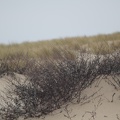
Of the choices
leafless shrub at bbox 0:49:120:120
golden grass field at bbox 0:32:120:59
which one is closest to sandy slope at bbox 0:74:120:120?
leafless shrub at bbox 0:49:120:120

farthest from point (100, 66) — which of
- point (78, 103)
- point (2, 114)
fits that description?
point (2, 114)

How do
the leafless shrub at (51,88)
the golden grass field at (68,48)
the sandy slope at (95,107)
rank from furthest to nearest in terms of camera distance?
the golden grass field at (68,48), the leafless shrub at (51,88), the sandy slope at (95,107)

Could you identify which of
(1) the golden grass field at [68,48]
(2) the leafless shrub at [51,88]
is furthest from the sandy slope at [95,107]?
(1) the golden grass field at [68,48]

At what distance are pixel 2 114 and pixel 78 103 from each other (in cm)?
106

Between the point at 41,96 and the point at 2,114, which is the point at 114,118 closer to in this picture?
the point at 41,96

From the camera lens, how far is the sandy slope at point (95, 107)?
3.90 meters

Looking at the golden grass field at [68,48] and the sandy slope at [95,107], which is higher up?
the golden grass field at [68,48]

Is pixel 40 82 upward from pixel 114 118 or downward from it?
upward

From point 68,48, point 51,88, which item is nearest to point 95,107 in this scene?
point 51,88

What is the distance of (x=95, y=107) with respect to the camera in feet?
13.3

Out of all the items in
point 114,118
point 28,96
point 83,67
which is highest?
point 83,67

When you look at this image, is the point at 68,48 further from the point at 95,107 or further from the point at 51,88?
the point at 95,107

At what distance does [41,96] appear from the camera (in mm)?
4258

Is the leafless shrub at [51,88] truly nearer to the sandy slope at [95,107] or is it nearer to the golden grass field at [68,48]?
the sandy slope at [95,107]
